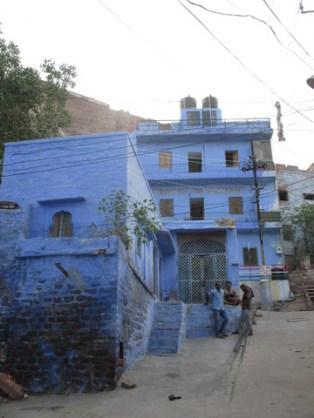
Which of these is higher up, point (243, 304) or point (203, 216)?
point (203, 216)

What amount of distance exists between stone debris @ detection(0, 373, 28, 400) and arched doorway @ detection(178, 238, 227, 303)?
44.2 ft

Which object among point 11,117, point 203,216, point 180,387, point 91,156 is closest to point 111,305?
point 180,387

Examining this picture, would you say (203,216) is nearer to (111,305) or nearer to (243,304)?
(243,304)

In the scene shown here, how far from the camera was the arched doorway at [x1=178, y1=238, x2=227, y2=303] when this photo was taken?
2044 centimetres

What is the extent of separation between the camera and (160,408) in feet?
21.1

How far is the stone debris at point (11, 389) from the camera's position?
7.31 meters

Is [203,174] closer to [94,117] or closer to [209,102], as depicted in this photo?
[209,102]

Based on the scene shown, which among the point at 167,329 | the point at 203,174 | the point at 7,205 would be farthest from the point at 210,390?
the point at 203,174

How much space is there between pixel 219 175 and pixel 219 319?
1614 cm

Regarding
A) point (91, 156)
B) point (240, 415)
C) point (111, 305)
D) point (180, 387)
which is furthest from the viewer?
point (91, 156)

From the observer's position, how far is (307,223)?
94.5 feet

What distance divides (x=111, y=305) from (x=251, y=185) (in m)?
21.5

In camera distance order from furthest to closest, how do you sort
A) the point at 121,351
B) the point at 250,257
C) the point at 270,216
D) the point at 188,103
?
the point at 188,103 → the point at 270,216 → the point at 250,257 → the point at 121,351

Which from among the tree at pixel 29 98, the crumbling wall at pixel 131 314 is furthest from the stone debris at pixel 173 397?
the tree at pixel 29 98
